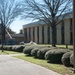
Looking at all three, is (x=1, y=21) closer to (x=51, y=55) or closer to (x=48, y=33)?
(x=51, y=55)

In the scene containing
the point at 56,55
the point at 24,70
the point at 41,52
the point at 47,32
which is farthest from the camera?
the point at 47,32

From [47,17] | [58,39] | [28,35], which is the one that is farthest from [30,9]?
[28,35]

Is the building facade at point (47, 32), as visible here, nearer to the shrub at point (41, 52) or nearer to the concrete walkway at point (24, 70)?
the shrub at point (41, 52)

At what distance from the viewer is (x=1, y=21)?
40.6 meters

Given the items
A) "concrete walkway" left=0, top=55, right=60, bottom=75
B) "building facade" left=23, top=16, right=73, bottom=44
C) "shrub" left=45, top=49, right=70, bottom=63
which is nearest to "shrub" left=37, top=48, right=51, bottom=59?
"shrub" left=45, top=49, right=70, bottom=63

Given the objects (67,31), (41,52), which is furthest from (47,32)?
(41,52)

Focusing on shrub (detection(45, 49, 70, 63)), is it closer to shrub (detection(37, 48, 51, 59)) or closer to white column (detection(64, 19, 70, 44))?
shrub (detection(37, 48, 51, 59))

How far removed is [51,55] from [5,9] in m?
25.4

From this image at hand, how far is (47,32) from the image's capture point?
237 feet

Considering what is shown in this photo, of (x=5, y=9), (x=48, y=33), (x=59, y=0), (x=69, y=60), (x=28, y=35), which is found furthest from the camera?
(x=28, y=35)

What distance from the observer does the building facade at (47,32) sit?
61.6 m

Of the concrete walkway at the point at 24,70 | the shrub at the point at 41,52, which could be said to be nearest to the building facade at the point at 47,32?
the shrub at the point at 41,52

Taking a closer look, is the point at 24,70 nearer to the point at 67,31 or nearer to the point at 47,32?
the point at 67,31

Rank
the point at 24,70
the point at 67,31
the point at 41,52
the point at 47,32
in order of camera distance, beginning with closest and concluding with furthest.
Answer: the point at 24,70, the point at 41,52, the point at 67,31, the point at 47,32
